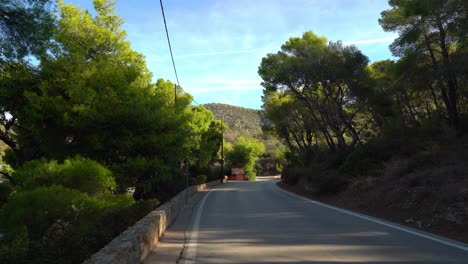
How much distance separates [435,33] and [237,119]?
125549 millimetres

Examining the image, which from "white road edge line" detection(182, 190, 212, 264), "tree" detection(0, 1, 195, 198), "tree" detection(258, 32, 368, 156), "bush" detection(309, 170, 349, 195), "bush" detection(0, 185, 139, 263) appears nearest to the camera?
"white road edge line" detection(182, 190, 212, 264)

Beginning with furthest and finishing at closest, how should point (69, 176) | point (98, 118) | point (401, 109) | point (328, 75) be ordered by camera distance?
point (401, 109) → point (328, 75) → point (98, 118) → point (69, 176)

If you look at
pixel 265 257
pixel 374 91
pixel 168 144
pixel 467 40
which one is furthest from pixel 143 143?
pixel 374 91

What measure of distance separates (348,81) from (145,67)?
14.1 metres

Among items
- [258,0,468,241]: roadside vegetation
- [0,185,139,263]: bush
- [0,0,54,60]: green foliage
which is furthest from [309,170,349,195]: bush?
[0,0,54,60]: green foliage

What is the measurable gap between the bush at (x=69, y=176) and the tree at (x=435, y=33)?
1532 cm

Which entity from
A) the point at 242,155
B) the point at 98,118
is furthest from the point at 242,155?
the point at 98,118

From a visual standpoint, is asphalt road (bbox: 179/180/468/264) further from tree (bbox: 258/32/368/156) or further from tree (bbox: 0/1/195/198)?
tree (bbox: 258/32/368/156)

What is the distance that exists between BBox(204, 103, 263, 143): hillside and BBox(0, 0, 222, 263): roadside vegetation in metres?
104

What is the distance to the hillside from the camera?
13200 cm

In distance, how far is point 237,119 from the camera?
149125 millimetres

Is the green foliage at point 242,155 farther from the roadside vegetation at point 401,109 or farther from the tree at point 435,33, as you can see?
the tree at point 435,33

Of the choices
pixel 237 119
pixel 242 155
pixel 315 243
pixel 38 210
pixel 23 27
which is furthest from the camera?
pixel 237 119

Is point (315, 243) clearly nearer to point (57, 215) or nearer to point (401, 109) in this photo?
point (57, 215)
